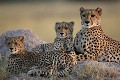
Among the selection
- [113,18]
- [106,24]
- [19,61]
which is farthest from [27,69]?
[113,18]

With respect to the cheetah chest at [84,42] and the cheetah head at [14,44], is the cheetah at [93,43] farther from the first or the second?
the cheetah head at [14,44]

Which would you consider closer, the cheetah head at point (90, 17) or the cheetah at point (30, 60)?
the cheetah at point (30, 60)

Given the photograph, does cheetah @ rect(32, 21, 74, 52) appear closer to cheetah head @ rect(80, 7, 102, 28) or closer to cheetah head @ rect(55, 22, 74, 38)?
cheetah head @ rect(55, 22, 74, 38)

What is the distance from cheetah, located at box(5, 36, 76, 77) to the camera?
26.8 ft

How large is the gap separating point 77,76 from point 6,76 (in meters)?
0.72

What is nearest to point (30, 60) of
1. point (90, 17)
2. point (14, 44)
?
point (14, 44)

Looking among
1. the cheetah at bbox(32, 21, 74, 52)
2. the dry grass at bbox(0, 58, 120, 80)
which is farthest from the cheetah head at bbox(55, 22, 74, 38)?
the dry grass at bbox(0, 58, 120, 80)

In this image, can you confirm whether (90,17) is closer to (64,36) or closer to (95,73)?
(64,36)

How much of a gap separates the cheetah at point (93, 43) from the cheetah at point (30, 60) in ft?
1.58

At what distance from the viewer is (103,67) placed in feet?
26.5

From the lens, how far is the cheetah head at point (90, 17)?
28.7 feet

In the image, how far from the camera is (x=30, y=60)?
8320mm

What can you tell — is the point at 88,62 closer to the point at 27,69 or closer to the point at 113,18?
the point at 27,69

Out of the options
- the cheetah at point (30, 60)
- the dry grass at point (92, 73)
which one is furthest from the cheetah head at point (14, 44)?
the dry grass at point (92, 73)
